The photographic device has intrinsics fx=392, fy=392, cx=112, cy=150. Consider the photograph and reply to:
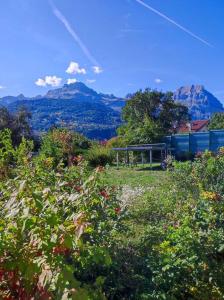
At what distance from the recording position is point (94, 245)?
2564mm

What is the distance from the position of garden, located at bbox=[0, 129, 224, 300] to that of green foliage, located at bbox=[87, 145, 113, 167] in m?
11.7

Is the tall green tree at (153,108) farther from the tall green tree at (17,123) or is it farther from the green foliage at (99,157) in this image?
the green foliage at (99,157)

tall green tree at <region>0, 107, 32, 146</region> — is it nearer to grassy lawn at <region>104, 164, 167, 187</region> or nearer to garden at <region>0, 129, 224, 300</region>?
grassy lawn at <region>104, 164, 167, 187</region>

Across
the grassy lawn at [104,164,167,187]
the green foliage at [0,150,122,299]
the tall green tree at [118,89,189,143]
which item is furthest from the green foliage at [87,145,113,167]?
the tall green tree at [118,89,189,143]

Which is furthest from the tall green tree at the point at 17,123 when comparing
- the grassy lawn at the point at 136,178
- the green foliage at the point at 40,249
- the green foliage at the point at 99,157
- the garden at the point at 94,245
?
the green foliage at the point at 40,249

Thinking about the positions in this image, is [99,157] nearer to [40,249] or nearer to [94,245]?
[94,245]

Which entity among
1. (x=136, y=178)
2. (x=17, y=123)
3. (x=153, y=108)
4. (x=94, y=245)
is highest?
(x=153, y=108)

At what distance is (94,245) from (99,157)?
1601 centimetres

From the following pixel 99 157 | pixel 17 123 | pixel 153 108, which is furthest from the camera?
pixel 153 108

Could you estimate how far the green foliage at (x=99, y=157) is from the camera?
1808 centimetres

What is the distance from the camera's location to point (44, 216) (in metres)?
1.64

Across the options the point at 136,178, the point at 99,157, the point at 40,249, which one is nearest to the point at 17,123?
the point at 99,157

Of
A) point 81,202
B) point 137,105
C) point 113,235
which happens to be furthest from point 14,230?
point 137,105

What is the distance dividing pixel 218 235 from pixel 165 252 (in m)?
0.52
